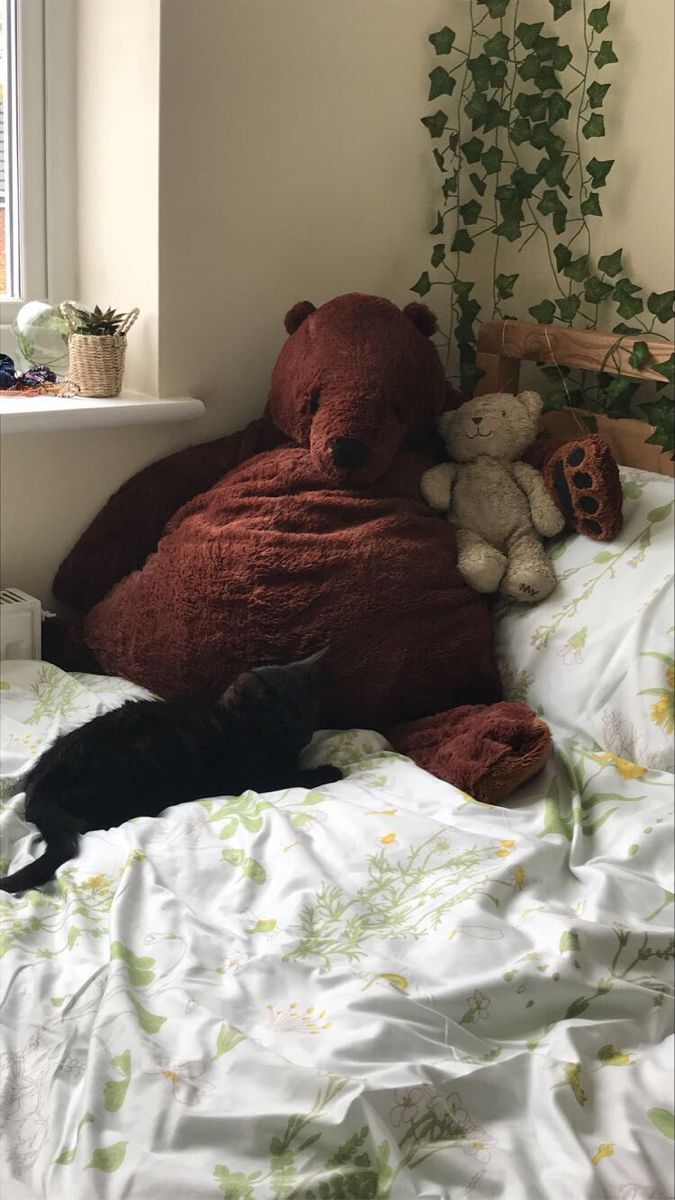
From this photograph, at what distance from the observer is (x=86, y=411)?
4.94 feet

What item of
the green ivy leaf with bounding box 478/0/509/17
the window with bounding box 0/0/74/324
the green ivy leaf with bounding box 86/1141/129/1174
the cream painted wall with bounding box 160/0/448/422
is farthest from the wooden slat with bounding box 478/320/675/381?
the green ivy leaf with bounding box 86/1141/129/1174

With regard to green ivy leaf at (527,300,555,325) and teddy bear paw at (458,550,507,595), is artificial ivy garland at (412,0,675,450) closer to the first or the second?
green ivy leaf at (527,300,555,325)

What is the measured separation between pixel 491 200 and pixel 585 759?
996 millimetres

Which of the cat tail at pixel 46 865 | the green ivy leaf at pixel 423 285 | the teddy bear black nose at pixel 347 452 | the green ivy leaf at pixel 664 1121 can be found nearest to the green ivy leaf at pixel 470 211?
the green ivy leaf at pixel 423 285

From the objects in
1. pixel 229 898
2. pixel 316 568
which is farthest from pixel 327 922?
pixel 316 568

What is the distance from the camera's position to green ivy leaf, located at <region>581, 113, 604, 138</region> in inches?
57.6

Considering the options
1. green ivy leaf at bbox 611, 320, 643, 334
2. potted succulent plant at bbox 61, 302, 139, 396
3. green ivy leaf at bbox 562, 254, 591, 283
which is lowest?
potted succulent plant at bbox 61, 302, 139, 396

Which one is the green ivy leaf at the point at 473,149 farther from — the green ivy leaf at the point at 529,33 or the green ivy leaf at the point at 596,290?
the green ivy leaf at the point at 596,290

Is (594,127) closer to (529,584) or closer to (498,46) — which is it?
(498,46)

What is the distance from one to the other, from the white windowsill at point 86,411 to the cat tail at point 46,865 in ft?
1.95

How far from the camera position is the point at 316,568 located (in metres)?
1.37

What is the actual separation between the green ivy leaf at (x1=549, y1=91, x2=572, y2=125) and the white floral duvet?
25.3 inches

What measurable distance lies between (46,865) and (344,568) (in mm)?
511

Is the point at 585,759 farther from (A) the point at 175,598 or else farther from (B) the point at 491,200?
(B) the point at 491,200
